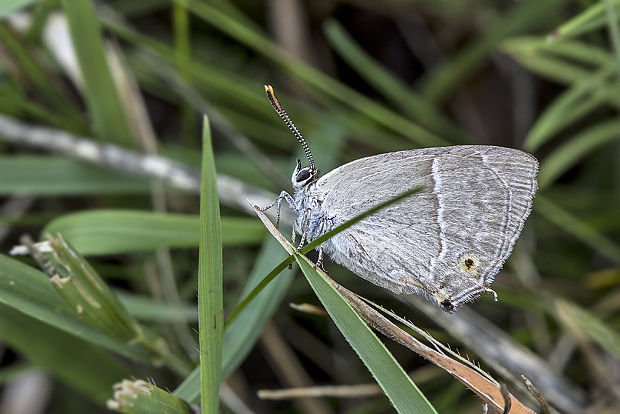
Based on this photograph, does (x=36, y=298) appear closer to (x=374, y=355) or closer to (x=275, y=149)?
(x=374, y=355)

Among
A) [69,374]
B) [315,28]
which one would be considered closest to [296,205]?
[69,374]

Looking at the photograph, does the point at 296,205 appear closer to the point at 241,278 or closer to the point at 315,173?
the point at 315,173

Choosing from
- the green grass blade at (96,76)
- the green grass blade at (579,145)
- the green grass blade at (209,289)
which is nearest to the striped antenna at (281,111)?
the green grass blade at (209,289)

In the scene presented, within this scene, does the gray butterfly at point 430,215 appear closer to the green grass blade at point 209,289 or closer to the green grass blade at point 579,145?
the green grass blade at point 209,289

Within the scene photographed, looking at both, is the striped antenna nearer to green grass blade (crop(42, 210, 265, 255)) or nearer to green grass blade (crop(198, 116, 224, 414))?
green grass blade (crop(42, 210, 265, 255))

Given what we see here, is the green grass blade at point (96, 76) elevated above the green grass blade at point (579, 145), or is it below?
above

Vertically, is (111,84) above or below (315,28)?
below
